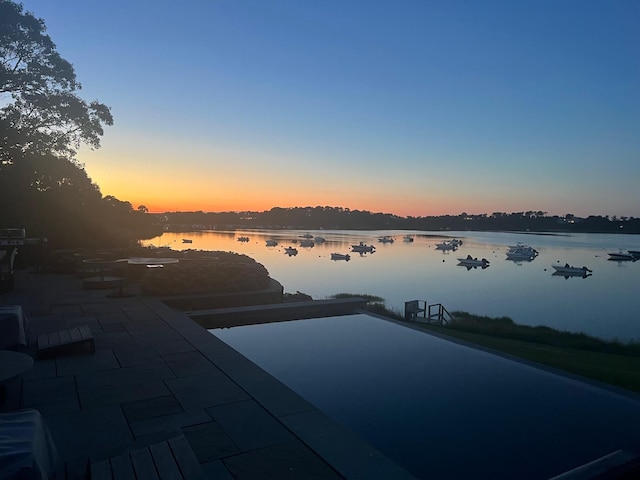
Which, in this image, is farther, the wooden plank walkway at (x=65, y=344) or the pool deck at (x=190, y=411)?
the wooden plank walkway at (x=65, y=344)

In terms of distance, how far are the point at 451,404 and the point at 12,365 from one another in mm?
4530

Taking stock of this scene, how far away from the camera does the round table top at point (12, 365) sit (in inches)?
135

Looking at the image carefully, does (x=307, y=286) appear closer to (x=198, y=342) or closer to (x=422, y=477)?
(x=198, y=342)

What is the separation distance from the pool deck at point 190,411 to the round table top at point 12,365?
0.42m

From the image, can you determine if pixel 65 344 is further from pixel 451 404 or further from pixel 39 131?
pixel 39 131

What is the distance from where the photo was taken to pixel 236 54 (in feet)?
50.7

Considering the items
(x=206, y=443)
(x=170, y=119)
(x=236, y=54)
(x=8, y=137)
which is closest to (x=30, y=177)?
(x=8, y=137)

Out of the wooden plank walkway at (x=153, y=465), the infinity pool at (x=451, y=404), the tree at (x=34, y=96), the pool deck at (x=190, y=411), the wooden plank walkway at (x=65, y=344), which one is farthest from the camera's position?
the tree at (x=34, y=96)

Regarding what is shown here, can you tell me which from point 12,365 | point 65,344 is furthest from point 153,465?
point 65,344

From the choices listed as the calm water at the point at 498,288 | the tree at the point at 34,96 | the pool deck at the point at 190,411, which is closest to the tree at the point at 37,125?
the tree at the point at 34,96

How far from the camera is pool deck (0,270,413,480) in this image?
2.96 metres

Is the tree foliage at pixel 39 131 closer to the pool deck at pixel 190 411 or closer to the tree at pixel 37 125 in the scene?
the tree at pixel 37 125

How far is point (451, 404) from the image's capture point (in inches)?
205

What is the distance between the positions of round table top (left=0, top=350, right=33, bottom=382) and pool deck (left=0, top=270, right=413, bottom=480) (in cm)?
42
